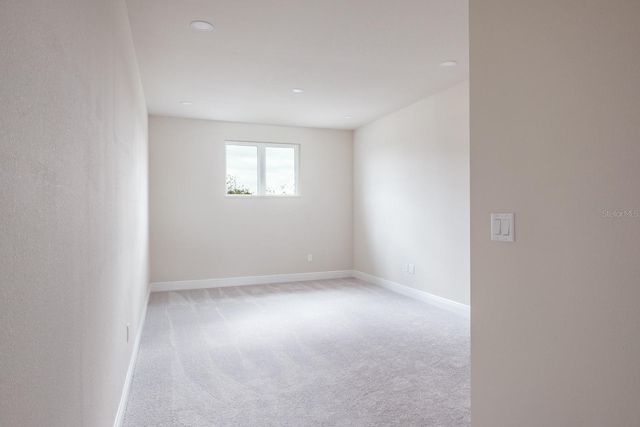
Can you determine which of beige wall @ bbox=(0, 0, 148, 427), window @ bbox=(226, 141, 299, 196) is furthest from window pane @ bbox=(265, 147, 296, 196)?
beige wall @ bbox=(0, 0, 148, 427)

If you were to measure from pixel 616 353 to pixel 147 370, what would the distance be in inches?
114

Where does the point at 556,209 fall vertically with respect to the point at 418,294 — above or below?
above

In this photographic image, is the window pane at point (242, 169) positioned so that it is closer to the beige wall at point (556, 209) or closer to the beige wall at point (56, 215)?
the beige wall at point (56, 215)

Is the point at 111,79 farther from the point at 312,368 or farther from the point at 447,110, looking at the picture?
the point at 447,110

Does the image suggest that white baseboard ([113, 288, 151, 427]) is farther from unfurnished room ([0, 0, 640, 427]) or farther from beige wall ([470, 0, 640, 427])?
beige wall ([470, 0, 640, 427])

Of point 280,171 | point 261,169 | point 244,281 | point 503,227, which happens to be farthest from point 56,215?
point 280,171

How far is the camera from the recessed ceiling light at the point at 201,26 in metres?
2.92

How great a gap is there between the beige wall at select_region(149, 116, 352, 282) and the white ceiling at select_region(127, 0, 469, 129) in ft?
2.61

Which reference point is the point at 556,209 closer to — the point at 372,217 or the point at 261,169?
the point at 372,217

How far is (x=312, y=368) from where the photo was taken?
2.97 m

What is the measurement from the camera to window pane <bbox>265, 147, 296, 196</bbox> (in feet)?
21.5

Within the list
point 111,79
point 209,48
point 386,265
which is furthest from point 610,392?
point 386,265

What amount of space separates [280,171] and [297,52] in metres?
3.26

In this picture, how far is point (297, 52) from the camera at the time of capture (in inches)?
137
